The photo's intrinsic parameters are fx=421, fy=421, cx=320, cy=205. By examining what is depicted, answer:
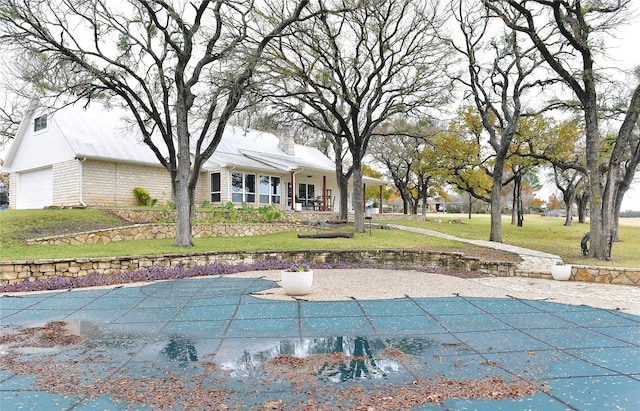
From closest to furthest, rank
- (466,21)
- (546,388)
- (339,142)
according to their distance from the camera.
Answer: (546,388) < (466,21) < (339,142)

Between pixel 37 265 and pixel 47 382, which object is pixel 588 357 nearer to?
pixel 47 382

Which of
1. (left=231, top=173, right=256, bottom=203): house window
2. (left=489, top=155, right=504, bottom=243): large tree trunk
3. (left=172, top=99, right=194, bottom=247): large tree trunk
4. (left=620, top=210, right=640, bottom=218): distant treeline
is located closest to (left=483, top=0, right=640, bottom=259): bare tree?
(left=489, top=155, right=504, bottom=243): large tree trunk

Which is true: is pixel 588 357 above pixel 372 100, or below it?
below

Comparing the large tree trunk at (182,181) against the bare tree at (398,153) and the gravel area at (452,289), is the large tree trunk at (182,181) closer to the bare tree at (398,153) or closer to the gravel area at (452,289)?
the gravel area at (452,289)

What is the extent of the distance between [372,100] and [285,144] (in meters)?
14.5

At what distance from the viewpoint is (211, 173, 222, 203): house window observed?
2344 centimetres

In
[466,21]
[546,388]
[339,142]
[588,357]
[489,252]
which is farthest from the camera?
[339,142]

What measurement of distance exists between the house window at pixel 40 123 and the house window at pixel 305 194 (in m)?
14.9

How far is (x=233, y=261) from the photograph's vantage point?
40.0ft

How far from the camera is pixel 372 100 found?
17.9 meters

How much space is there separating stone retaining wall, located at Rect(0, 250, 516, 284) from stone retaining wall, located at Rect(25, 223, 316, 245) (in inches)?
148

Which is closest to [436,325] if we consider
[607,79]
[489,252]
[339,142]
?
[489,252]

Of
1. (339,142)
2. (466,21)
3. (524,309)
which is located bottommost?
(524,309)

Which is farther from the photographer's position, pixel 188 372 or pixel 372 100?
pixel 372 100
